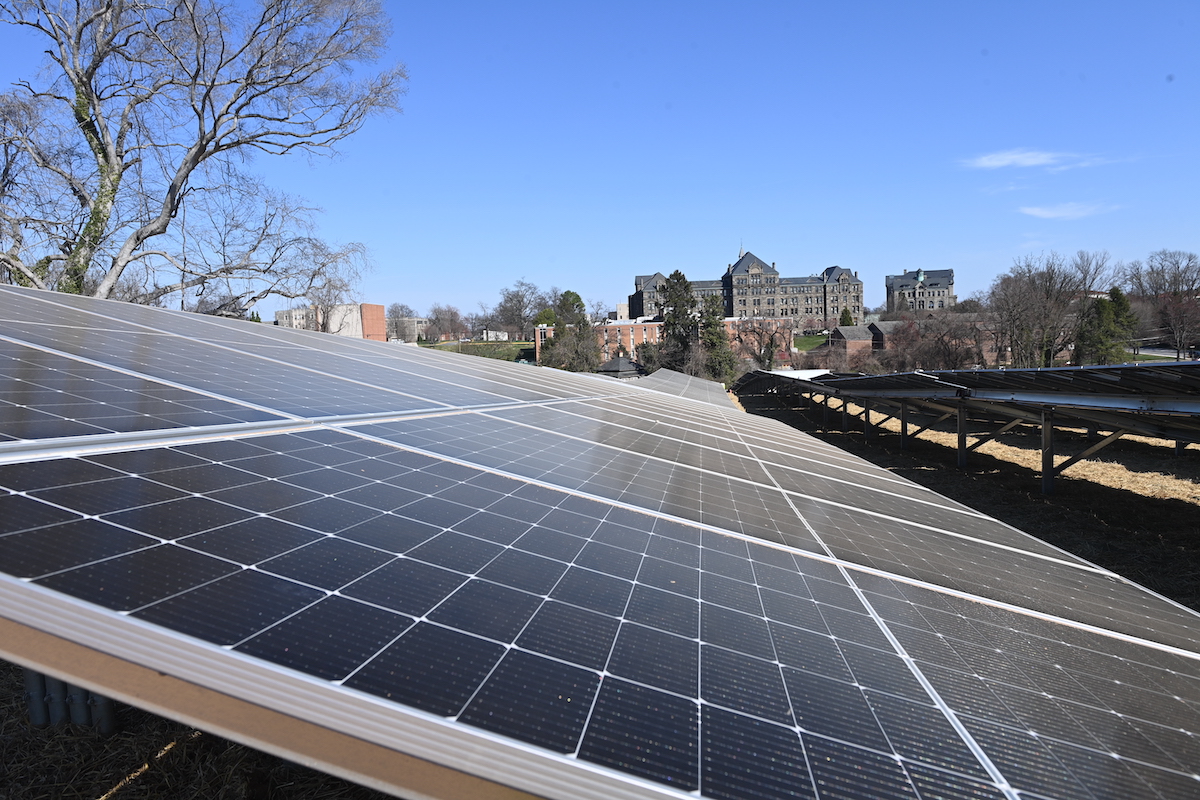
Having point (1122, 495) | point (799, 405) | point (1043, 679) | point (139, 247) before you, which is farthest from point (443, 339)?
point (1043, 679)

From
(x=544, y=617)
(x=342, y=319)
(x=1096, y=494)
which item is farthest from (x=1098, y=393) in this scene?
(x=342, y=319)

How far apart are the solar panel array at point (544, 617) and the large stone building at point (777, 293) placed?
159129 mm

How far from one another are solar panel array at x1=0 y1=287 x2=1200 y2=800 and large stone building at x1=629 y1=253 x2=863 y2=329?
159 meters

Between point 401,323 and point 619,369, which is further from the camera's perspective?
point 401,323

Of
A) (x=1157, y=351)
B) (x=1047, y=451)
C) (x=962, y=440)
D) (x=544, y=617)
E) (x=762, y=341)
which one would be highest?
(x=762, y=341)

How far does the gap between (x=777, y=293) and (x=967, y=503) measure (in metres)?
159

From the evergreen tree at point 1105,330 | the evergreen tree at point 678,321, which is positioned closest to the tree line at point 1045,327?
the evergreen tree at point 1105,330

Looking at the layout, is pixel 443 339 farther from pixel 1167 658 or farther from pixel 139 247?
pixel 1167 658

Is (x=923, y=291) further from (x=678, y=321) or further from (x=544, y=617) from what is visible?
(x=544, y=617)

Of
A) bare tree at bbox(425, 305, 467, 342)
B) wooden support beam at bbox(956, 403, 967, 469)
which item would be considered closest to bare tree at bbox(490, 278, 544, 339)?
bare tree at bbox(425, 305, 467, 342)

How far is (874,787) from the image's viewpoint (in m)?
2.13

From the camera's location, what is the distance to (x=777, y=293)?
169125 millimetres

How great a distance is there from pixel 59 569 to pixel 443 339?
155 metres

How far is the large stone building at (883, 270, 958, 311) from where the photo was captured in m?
180
